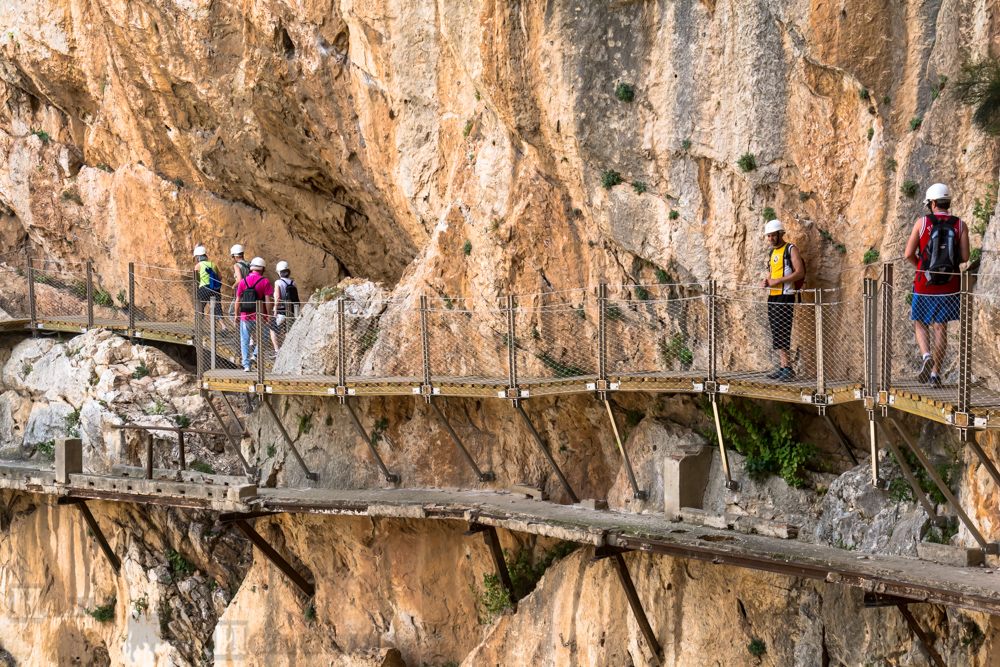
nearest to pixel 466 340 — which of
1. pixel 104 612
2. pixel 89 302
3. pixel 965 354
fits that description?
pixel 965 354

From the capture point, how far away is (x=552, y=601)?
43.1 feet

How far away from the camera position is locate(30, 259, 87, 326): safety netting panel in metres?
21.6

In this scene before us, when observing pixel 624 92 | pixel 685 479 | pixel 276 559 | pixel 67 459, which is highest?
pixel 624 92

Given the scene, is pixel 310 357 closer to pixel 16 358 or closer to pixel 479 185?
pixel 479 185

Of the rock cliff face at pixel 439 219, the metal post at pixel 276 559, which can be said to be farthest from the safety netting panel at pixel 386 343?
the metal post at pixel 276 559

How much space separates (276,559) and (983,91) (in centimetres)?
1084

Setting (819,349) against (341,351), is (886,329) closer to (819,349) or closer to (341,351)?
(819,349)

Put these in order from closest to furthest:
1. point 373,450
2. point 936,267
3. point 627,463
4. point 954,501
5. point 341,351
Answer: point 954,501
point 936,267
point 627,463
point 341,351
point 373,450

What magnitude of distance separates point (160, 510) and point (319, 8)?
8183 mm

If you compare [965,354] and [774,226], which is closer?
[965,354]

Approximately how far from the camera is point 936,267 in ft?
30.1

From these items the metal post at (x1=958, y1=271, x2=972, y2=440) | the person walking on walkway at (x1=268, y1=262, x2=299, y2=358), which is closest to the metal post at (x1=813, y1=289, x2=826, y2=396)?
the metal post at (x1=958, y1=271, x2=972, y2=440)

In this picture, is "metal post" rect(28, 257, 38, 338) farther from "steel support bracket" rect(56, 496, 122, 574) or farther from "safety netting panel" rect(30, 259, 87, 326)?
"steel support bracket" rect(56, 496, 122, 574)

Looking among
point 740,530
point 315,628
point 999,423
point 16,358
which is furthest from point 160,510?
point 999,423
